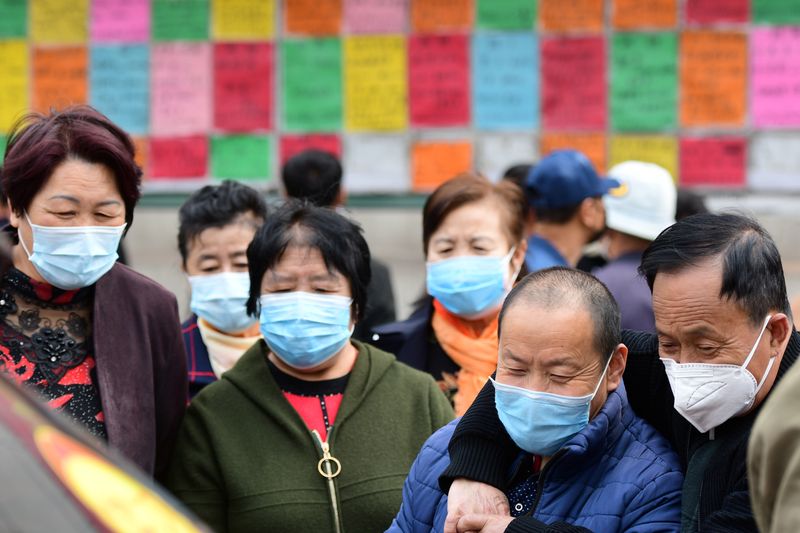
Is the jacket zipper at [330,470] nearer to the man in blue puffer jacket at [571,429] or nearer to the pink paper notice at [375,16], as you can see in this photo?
the man in blue puffer jacket at [571,429]

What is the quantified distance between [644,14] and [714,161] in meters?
1.05

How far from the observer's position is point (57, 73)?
888 centimetres

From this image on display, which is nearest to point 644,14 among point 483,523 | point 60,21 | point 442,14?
point 442,14

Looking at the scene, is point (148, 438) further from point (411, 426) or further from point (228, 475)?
point (411, 426)

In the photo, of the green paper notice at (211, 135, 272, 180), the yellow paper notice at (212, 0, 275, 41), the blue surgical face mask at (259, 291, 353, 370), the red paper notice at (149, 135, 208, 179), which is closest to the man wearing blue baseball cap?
the blue surgical face mask at (259, 291, 353, 370)

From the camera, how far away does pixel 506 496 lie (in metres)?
3.12

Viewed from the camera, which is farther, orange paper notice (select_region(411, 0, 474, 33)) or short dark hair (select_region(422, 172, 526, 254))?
orange paper notice (select_region(411, 0, 474, 33))

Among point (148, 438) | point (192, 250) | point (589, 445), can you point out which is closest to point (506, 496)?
point (589, 445)

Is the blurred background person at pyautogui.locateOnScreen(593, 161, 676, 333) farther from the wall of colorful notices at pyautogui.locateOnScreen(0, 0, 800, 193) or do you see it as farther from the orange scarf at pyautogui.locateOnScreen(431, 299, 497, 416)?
the wall of colorful notices at pyautogui.locateOnScreen(0, 0, 800, 193)

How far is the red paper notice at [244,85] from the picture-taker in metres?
8.68

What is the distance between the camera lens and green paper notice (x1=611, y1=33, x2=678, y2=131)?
8.23 metres

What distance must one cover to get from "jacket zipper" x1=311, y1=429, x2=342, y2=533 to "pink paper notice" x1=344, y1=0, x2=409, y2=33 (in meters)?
5.05

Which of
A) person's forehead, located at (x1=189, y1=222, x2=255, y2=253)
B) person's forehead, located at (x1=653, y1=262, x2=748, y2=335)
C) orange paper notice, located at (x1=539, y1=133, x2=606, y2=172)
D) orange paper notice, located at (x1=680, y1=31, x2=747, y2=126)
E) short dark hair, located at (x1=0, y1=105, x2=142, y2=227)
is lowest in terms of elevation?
person's forehead, located at (x1=189, y1=222, x2=255, y2=253)

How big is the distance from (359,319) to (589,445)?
4.67 feet
